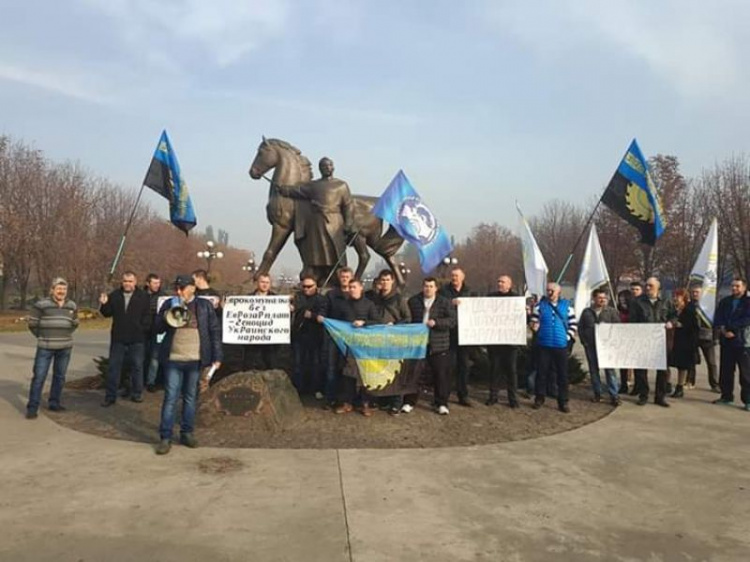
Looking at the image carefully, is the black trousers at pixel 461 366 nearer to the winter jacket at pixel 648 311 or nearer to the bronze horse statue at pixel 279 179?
the winter jacket at pixel 648 311

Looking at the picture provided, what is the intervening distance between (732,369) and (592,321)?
2.33 metres

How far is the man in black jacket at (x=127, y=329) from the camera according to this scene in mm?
7902

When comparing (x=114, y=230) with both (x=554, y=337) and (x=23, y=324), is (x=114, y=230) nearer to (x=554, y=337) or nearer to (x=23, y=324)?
(x=23, y=324)

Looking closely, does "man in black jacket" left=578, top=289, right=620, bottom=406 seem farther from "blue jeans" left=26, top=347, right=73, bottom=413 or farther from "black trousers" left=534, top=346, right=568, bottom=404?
"blue jeans" left=26, top=347, right=73, bottom=413

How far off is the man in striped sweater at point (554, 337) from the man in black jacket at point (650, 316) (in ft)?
3.99

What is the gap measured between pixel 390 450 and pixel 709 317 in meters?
6.32

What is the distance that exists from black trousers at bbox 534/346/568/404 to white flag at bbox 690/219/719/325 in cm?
304

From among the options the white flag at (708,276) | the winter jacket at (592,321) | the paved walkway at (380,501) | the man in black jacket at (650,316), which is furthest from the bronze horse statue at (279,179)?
the white flag at (708,276)

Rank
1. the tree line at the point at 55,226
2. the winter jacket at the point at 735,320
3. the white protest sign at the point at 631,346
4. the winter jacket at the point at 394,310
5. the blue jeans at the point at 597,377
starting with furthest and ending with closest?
the tree line at the point at 55,226 → the blue jeans at the point at 597,377 → the winter jacket at the point at 735,320 → the white protest sign at the point at 631,346 → the winter jacket at the point at 394,310

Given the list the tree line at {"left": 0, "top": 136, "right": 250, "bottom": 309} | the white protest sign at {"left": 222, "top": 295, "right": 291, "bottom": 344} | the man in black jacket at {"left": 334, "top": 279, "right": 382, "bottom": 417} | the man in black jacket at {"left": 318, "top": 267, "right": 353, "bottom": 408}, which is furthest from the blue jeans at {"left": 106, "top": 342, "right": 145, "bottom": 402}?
the tree line at {"left": 0, "top": 136, "right": 250, "bottom": 309}

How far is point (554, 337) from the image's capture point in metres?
7.94

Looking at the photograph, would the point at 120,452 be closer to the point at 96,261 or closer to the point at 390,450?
the point at 390,450

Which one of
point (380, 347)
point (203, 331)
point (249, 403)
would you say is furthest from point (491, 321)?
point (203, 331)

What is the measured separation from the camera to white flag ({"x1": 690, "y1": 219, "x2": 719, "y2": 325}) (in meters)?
9.42
